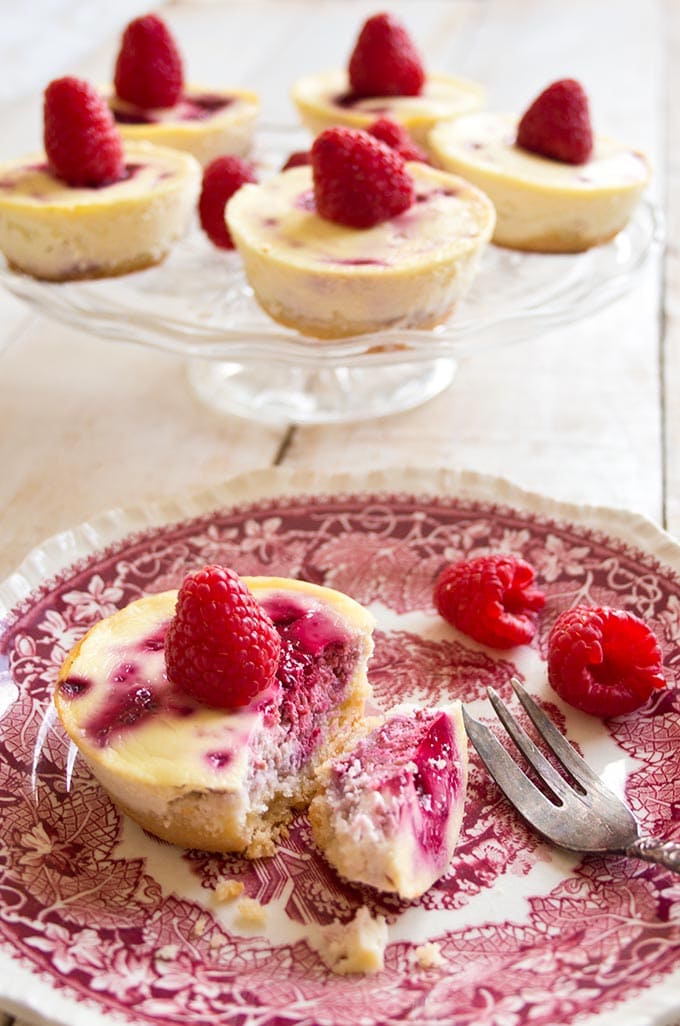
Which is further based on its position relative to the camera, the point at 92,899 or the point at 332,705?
the point at 332,705

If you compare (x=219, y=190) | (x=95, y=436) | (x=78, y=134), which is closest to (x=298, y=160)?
(x=219, y=190)

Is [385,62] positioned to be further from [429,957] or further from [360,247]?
[429,957]

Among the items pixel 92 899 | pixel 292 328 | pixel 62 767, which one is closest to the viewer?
pixel 92 899

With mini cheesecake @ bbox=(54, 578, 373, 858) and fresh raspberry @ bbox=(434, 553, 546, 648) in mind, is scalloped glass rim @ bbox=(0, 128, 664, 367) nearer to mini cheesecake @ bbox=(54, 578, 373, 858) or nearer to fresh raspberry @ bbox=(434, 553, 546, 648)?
fresh raspberry @ bbox=(434, 553, 546, 648)

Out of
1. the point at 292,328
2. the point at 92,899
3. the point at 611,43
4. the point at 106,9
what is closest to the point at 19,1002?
the point at 92,899

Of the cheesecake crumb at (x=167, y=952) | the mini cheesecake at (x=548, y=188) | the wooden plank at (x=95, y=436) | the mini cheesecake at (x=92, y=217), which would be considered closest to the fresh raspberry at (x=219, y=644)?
the cheesecake crumb at (x=167, y=952)

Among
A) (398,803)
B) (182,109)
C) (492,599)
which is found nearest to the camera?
(398,803)

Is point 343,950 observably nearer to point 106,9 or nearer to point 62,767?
point 62,767
